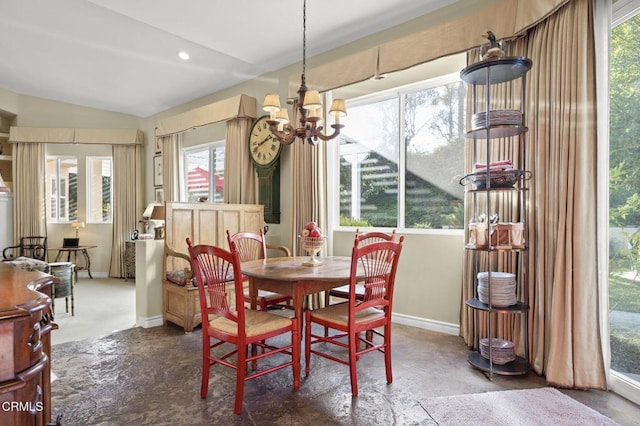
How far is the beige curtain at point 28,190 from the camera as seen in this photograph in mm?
6344

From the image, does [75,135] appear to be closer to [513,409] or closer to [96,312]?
[96,312]

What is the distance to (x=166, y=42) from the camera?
14.1 ft

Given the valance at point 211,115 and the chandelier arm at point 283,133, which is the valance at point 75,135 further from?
the chandelier arm at point 283,133

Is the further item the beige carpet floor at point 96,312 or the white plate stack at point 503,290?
the beige carpet floor at point 96,312

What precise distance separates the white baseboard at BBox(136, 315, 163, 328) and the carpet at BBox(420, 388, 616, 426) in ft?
9.15

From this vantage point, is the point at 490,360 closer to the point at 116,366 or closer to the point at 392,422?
the point at 392,422

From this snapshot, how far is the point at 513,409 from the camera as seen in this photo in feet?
6.95

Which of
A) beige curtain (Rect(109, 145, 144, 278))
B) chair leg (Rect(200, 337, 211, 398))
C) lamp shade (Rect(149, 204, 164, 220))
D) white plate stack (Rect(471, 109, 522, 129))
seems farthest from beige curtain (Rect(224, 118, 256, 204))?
white plate stack (Rect(471, 109, 522, 129))

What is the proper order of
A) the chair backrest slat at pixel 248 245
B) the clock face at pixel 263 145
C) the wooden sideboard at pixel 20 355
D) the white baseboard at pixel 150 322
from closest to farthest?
the wooden sideboard at pixel 20 355 < the chair backrest slat at pixel 248 245 < the white baseboard at pixel 150 322 < the clock face at pixel 263 145

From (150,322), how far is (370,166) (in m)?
2.84

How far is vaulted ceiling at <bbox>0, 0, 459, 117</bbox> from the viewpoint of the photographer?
3.43 m

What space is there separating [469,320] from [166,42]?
4.38 m

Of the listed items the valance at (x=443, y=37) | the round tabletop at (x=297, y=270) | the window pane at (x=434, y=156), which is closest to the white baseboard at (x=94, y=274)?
the round tabletop at (x=297, y=270)

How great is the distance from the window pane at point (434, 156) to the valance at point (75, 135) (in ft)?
17.4
